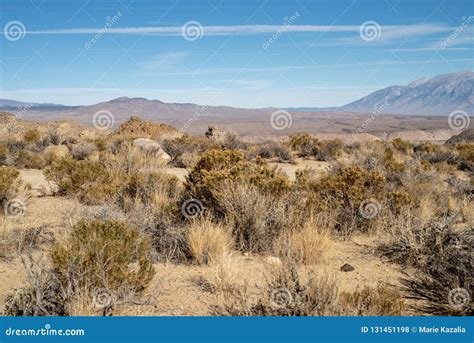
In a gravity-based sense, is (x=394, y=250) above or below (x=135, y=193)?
below

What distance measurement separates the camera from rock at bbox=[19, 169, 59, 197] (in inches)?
416

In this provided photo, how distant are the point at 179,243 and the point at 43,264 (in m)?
2.14

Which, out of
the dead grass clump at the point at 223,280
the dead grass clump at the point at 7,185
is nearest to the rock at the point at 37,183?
the dead grass clump at the point at 7,185

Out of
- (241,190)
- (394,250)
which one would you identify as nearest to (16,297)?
(241,190)

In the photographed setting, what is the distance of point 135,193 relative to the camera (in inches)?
339

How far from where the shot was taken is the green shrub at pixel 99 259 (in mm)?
4449

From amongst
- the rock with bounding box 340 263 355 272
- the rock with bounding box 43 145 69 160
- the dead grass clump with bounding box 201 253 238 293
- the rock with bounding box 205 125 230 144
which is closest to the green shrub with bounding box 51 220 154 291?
the dead grass clump with bounding box 201 253 238 293

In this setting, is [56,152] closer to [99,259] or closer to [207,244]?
[207,244]

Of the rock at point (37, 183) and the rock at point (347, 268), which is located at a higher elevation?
the rock at point (37, 183)

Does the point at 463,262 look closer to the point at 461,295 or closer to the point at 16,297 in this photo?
the point at 461,295

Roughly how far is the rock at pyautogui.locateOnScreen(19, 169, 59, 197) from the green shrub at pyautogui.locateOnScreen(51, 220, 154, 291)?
5.48m

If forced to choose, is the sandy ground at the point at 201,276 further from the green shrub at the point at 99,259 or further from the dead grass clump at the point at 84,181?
the dead grass clump at the point at 84,181

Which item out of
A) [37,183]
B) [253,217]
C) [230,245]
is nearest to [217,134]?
[37,183]

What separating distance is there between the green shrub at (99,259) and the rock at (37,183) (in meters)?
5.48
